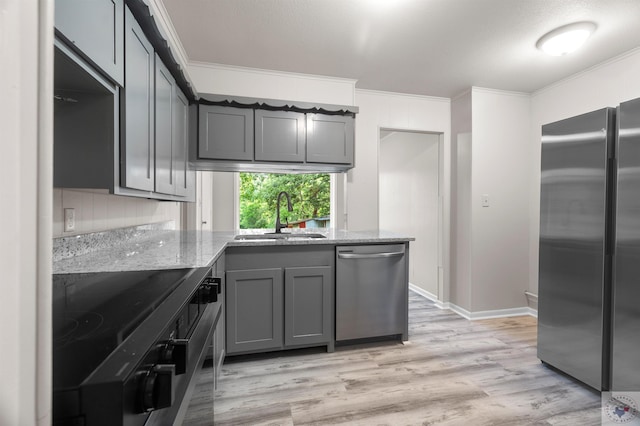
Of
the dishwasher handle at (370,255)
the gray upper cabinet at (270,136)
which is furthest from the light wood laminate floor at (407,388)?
the gray upper cabinet at (270,136)

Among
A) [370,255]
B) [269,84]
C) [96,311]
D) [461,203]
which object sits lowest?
[370,255]

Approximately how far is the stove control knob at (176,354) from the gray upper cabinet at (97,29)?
34.3 inches

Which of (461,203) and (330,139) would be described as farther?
(461,203)

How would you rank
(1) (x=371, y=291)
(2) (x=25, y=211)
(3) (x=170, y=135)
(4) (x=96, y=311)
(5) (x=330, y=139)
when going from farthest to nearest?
(5) (x=330, y=139) → (1) (x=371, y=291) → (3) (x=170, y=135) → (4) (x=96, y=311) → (2) (x=25, y=211)

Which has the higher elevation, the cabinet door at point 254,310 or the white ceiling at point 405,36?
the white ceiling at point 405,36

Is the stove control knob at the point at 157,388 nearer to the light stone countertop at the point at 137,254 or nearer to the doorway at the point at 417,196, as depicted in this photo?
the light stone countertop at the point at 137,254

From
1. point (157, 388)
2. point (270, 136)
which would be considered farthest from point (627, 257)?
point (270, 136)

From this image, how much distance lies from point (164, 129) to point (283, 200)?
3.34 meters

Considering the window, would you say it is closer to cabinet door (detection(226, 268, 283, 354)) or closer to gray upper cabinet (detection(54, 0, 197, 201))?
cabinet door (detection(226, 268, 283, 354))

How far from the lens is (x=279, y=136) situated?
2.76m

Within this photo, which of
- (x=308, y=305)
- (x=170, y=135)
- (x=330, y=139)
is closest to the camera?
(x=170, y=135)

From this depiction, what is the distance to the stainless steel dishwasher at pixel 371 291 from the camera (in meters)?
2.45

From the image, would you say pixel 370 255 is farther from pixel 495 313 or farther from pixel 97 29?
pixel 97 29

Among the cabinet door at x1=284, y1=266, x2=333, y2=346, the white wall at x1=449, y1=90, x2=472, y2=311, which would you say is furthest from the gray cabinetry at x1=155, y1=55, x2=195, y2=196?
the white wall at x1=449, y1=90, x2=472, y2=311
